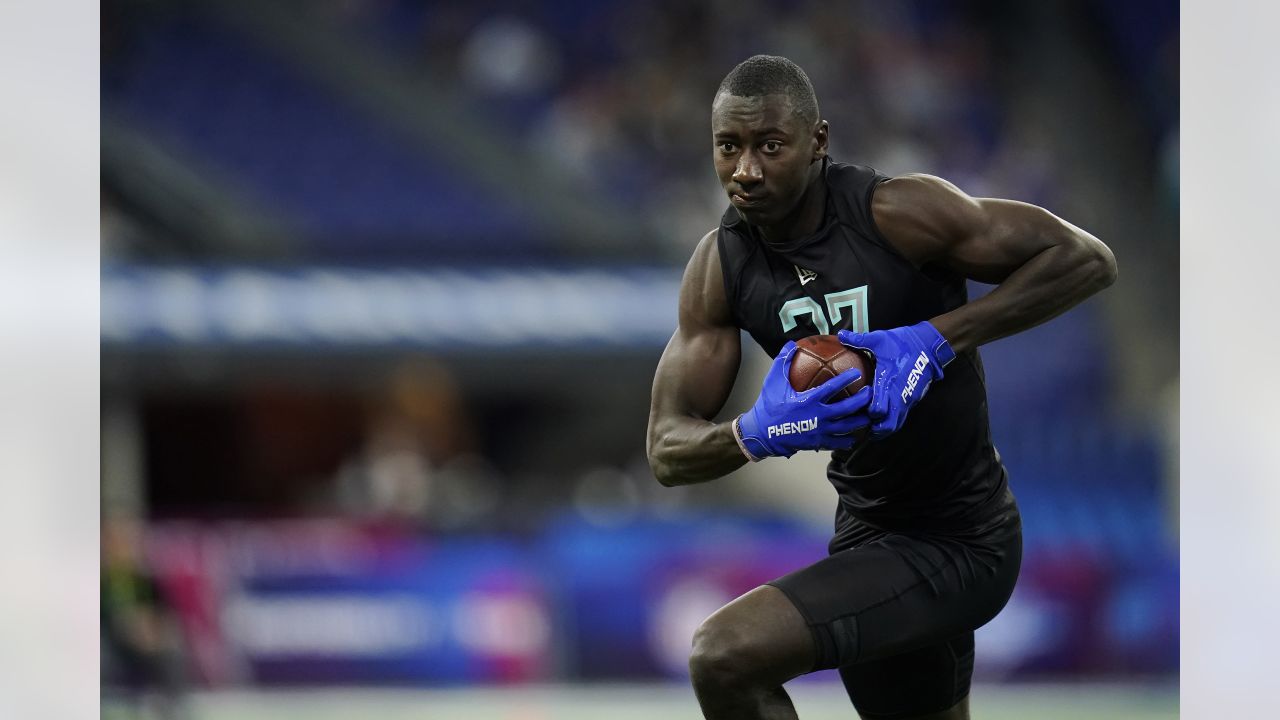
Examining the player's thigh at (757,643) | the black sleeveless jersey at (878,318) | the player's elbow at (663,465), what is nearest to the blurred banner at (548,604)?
the black sleeveless jersey at (878,318)

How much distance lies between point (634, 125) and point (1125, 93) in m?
2.20

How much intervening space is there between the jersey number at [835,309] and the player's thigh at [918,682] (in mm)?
807

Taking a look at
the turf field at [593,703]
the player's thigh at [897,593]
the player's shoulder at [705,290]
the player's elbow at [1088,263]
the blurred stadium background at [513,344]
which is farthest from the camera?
the blurred stadium background at [513,344]

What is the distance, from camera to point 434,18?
18.4 ft

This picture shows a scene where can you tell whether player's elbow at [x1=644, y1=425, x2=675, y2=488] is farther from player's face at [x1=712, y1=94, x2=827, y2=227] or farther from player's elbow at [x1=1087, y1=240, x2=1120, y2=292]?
player's elbow at [x1=1087, y1=240, x2=1120, y2=292]

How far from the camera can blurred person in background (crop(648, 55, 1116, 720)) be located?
2502 millimetres

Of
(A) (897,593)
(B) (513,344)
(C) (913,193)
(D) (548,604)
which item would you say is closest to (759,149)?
(C) (913,193)

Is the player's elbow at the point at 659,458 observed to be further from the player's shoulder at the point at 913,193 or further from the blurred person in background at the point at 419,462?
the blurred person in background at the point at 419,462

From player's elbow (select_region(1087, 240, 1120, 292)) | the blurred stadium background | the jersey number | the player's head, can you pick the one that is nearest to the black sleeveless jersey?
the jersey number

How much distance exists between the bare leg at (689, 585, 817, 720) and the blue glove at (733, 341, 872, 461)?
0.33 meters

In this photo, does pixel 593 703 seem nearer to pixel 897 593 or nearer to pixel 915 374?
pixel 897 593

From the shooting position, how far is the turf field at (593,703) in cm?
532
